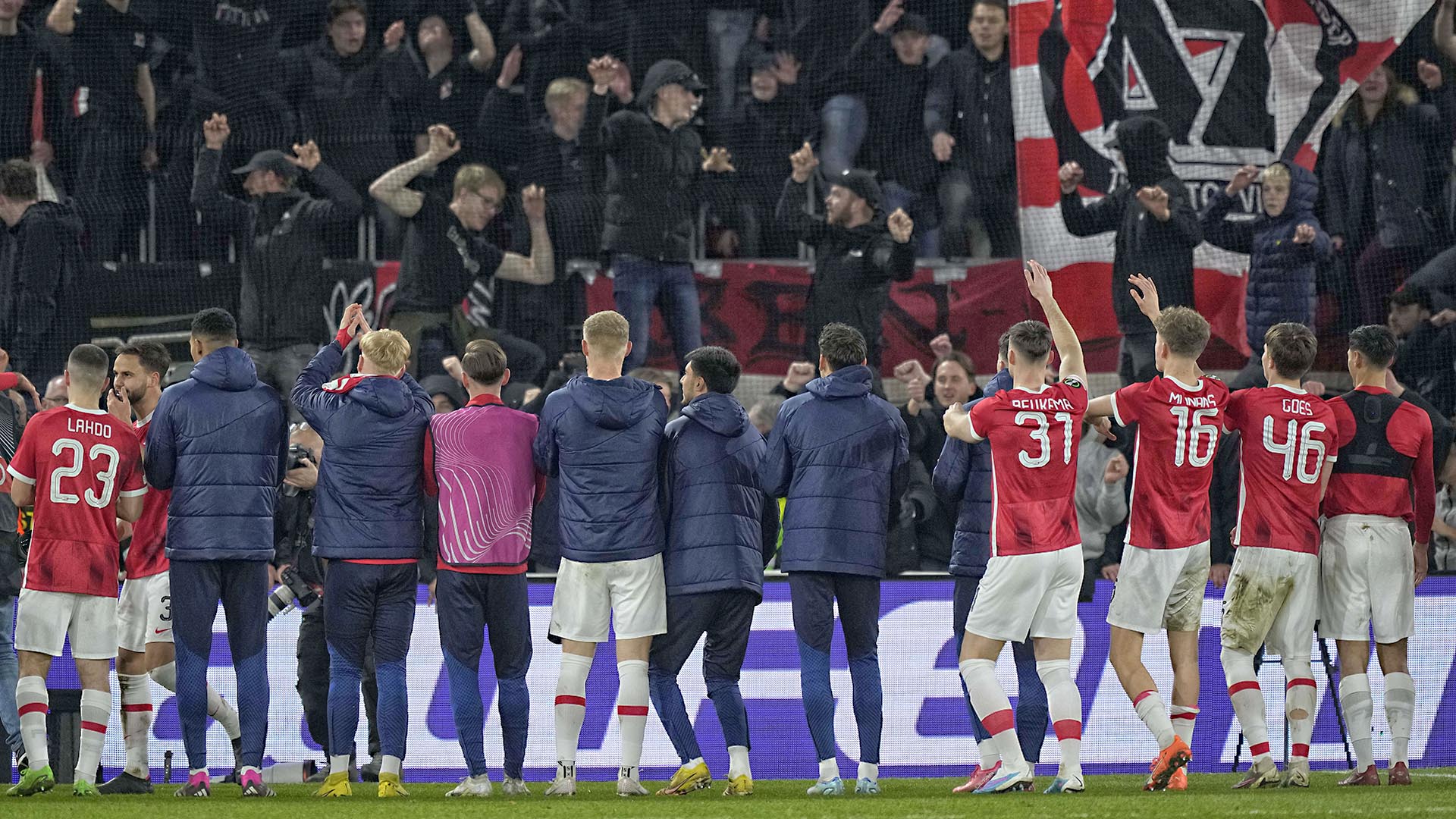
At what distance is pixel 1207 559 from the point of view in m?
8.08

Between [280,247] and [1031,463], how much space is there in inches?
295

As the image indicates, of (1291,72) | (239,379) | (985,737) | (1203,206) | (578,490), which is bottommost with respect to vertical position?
(985,737)

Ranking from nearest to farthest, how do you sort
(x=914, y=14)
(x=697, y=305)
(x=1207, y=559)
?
(x=1207, y=559) → (x=697, y=305) → (x=914, y=14)

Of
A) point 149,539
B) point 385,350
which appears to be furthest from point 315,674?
point 385,350

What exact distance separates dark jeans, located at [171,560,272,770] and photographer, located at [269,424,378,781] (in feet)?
3.05

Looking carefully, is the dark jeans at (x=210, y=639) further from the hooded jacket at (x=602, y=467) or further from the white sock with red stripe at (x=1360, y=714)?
the white sock with red stripe at (x=1360, y=714)

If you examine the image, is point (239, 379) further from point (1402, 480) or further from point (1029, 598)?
point (1402, 480)

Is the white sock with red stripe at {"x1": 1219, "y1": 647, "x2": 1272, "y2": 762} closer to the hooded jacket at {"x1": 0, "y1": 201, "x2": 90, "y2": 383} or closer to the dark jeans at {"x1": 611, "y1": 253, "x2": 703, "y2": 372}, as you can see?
the dark jeans at {"x1": 611, "y1": 253, "x2": 703, "y2": 372}

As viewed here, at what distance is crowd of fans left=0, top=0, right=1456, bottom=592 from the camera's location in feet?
41.7

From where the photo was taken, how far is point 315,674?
30.0 ft

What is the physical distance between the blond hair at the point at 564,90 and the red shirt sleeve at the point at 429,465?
251 inches

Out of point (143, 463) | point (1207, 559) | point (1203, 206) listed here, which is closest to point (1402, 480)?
point (1207, 559)

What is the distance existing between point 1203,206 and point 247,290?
7467mm

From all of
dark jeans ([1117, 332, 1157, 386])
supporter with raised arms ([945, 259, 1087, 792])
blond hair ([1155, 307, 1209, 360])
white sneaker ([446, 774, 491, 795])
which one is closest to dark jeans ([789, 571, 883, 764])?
supporter with raised arms ([945, 259, 1087, 792])
